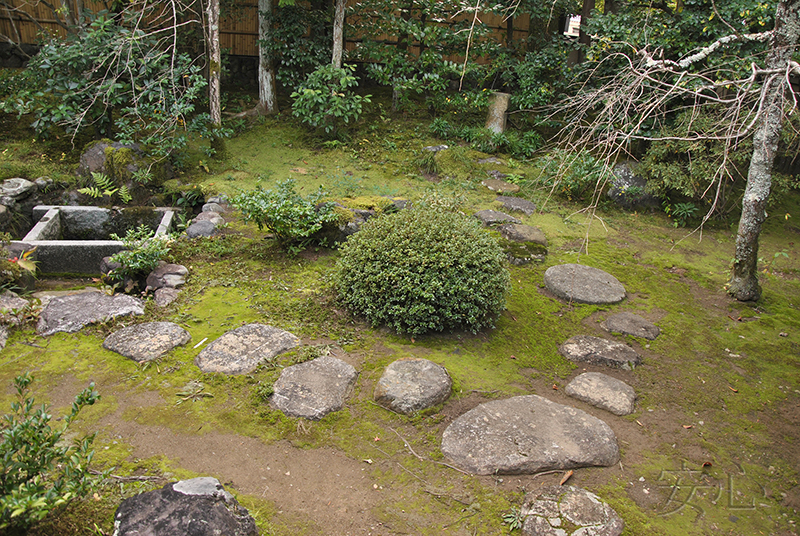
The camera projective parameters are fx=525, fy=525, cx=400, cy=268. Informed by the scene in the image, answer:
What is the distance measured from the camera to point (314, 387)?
12.4ft

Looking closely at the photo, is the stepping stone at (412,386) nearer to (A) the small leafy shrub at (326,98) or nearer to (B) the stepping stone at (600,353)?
(B) the stepping stone at (600,353)

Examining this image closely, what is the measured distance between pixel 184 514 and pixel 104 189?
236 inches

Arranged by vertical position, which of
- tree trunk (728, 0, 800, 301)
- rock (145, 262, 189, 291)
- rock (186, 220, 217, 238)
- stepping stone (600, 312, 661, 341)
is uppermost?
tree trunk (728, 0, 800, 301)

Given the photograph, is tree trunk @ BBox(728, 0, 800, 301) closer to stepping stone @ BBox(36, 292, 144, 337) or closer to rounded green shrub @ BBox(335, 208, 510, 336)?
rounded green shrub @ BBox(335, 208, 510, 336)

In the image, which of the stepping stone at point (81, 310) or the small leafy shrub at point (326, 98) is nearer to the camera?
the stepping stone at point (81, 310)

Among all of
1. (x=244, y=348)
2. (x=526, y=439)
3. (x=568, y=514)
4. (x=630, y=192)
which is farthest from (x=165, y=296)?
(x=630, y=192)

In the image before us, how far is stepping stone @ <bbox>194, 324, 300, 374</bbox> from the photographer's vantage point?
3.96 m

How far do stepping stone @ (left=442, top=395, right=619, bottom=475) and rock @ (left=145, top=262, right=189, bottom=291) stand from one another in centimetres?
313

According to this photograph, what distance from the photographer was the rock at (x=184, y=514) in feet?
7.80

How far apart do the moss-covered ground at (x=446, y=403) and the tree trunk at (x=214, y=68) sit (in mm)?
2462

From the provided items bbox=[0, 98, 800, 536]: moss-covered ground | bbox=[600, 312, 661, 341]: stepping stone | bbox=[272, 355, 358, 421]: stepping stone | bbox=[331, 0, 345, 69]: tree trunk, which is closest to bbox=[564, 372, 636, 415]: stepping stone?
bbox=[0, 98, 800, 536]: moss-covered ground

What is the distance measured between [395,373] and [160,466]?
165cm

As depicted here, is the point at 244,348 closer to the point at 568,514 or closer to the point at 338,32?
the point at 568,514

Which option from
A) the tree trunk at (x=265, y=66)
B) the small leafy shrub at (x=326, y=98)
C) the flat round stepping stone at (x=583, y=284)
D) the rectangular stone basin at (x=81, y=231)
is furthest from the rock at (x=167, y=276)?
the tree trunk at (x=265, y=66)
